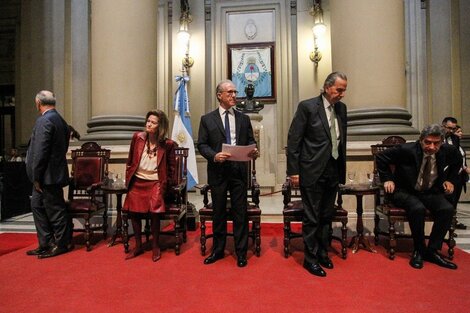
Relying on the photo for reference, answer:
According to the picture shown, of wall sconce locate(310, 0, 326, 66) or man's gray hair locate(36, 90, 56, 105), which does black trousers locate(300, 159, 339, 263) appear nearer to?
man's gray hair locate(36, 90, 56, 105)

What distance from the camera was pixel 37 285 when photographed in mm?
2941

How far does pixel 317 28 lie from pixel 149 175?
19.6ft

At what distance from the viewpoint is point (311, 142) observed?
3283 millimetres

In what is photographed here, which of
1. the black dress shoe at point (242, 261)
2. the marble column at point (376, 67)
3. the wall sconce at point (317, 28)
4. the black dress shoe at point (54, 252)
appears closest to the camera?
the black dress shoe at point (242, 261)

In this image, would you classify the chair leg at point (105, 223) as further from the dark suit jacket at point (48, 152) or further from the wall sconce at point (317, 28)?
the wall sconce at point (317, 28)

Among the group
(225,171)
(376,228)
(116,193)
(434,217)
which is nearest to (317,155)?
(225,171)

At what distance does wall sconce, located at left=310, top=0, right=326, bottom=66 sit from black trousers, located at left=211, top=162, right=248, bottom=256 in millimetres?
5568

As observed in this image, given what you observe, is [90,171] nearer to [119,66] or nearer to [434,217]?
[119,66]

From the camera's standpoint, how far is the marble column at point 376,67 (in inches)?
183

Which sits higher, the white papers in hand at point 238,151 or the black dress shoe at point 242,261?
the white papers in hand at point 238,151

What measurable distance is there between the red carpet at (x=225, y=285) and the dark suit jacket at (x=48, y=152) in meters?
0.81

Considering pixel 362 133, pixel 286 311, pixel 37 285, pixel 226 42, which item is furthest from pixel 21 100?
pixel 286 311

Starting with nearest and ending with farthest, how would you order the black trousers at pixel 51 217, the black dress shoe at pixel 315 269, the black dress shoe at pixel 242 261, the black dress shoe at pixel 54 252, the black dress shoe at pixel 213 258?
1. the black dress shoe at pixel 315 269
2. the black dress shoe at pixel 242 261
3. the black dress shoe at pixel 213 258
4. the black dress shoe at pixel 54 252
5. the black trousers at pixel 51 217

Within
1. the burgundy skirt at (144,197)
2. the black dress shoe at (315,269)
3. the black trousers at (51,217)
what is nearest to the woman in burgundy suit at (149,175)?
the burgundy skirt at (144,197)
